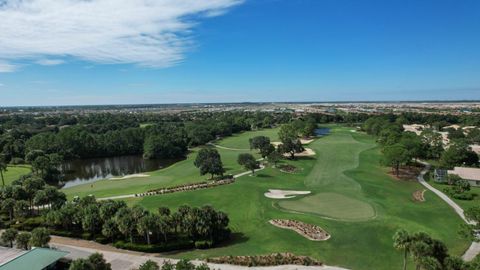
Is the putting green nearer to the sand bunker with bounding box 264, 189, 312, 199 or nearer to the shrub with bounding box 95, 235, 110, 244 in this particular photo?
the sand bunker with bounding box 264, 189, 312, 199

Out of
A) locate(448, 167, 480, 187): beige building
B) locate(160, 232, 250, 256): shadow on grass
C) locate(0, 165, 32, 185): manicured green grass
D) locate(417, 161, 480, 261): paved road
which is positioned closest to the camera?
locate(417, 161, 480, 261): paved road

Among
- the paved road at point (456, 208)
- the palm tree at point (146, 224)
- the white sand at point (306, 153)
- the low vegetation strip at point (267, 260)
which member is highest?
the palm tree at point (146, 224)

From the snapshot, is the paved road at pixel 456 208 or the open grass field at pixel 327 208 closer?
the paved road at pixel 456 208

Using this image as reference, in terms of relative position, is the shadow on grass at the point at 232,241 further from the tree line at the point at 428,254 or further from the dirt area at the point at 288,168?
the dirt area at the point at 288,168

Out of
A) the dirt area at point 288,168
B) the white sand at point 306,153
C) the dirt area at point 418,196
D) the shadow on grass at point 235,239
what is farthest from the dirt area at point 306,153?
the shadow on grass at point 235,239

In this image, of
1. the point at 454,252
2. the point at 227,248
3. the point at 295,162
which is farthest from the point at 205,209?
the point at 295,162

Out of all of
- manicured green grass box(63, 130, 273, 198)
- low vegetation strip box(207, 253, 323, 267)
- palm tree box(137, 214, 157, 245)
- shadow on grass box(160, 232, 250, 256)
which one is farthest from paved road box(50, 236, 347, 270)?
manicured green grass box(63, 130, 273, 198)
